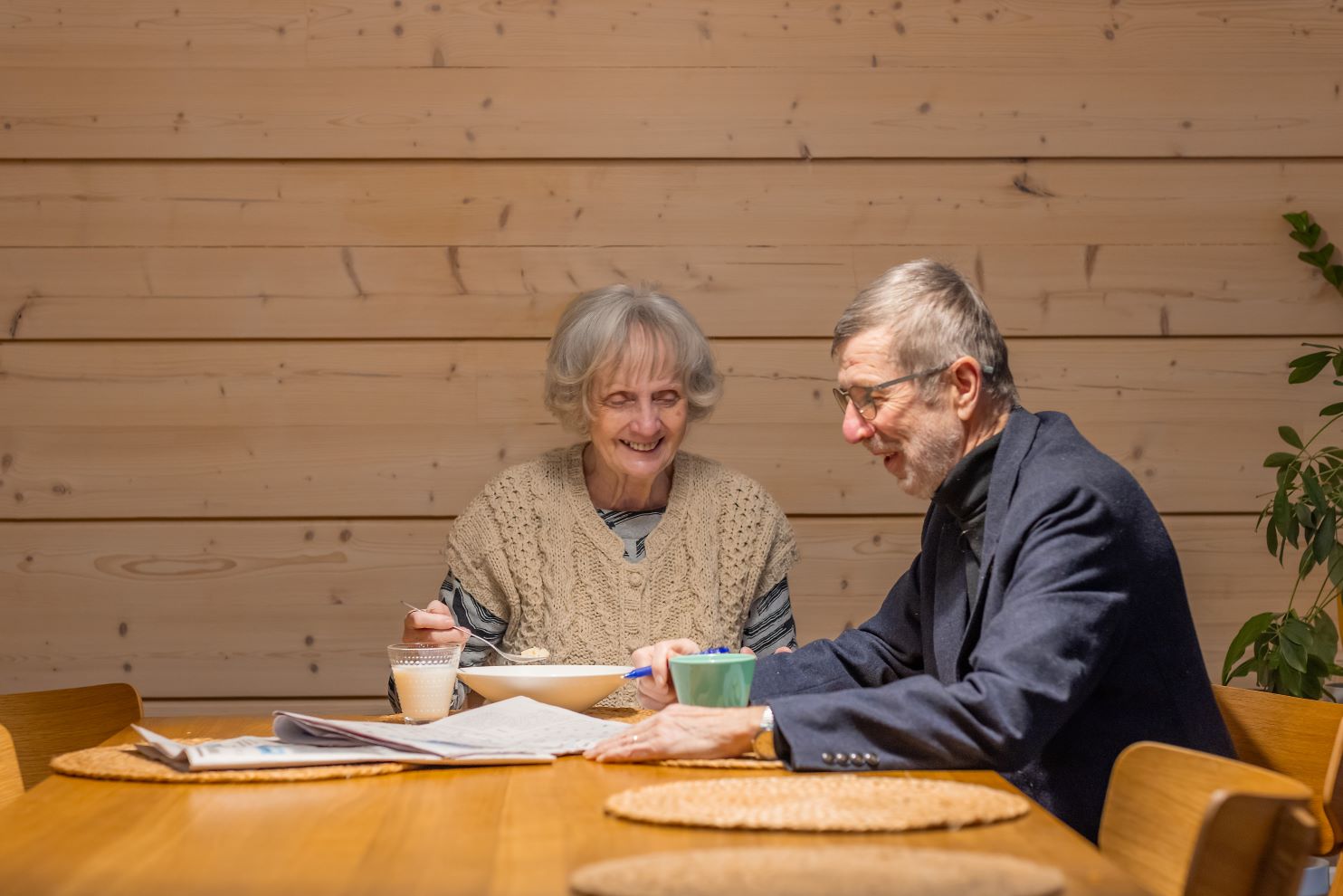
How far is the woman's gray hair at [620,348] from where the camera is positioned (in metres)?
2.16

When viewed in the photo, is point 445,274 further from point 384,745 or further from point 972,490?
point 384,745

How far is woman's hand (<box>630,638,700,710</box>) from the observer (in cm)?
148

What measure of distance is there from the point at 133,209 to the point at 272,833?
6.33ft

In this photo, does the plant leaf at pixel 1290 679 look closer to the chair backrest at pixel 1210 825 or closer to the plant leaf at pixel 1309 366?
the plant leaf at pixel 1309 366

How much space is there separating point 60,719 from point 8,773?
411 millimetres

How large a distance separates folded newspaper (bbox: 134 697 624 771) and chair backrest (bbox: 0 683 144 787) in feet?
1.79

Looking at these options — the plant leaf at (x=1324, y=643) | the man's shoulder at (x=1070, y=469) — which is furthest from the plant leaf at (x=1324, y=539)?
the man's shoulder at (x=1070, y=469)

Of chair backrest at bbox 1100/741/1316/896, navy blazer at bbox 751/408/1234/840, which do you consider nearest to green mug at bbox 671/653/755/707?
navy blazer at bbox 751/408/1234/840

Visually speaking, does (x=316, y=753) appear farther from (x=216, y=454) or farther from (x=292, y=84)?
(x=292, y=84)

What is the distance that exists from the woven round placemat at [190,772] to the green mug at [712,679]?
27cm

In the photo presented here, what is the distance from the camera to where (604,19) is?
258 cm

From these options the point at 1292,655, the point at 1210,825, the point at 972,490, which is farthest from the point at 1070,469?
the point at 1292,655

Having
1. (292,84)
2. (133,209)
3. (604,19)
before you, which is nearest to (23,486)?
(133,209)

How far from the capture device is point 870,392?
1.63 metres
